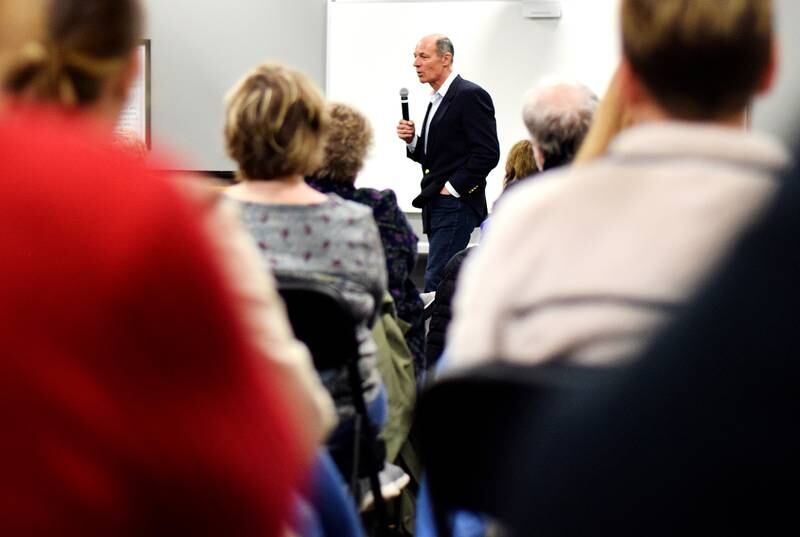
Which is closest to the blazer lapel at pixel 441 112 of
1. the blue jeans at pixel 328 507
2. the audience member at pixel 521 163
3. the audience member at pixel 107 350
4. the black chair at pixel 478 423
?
the audience member at pixel 521 163

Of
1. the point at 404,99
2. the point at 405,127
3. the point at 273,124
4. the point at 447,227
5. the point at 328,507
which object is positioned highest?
the point at 273,124

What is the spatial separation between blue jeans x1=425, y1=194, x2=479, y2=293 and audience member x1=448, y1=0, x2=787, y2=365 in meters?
3.79

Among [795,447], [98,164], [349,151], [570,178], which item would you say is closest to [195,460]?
[98,164]

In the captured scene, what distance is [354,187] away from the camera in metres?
2.68

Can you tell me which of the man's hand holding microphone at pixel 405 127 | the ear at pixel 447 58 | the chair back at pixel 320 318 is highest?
Result: the ear at pixel 447 58

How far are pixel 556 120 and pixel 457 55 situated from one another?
438cm

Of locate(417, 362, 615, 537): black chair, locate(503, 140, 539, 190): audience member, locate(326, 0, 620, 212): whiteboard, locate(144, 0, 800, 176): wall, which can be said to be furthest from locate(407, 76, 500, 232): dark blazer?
locate(417, 362, 615, 537): black chair

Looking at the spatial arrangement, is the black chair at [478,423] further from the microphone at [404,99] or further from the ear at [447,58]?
the ear at [447,58]

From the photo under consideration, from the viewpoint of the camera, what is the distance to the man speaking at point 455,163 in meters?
5.15

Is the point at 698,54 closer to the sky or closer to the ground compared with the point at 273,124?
closer to the sky

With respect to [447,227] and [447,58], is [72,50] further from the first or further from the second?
[447,58]

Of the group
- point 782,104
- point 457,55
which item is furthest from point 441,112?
point 782,104

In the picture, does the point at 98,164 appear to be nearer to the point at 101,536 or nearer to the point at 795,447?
the point at 101,536

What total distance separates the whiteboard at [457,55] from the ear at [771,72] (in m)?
4.94
